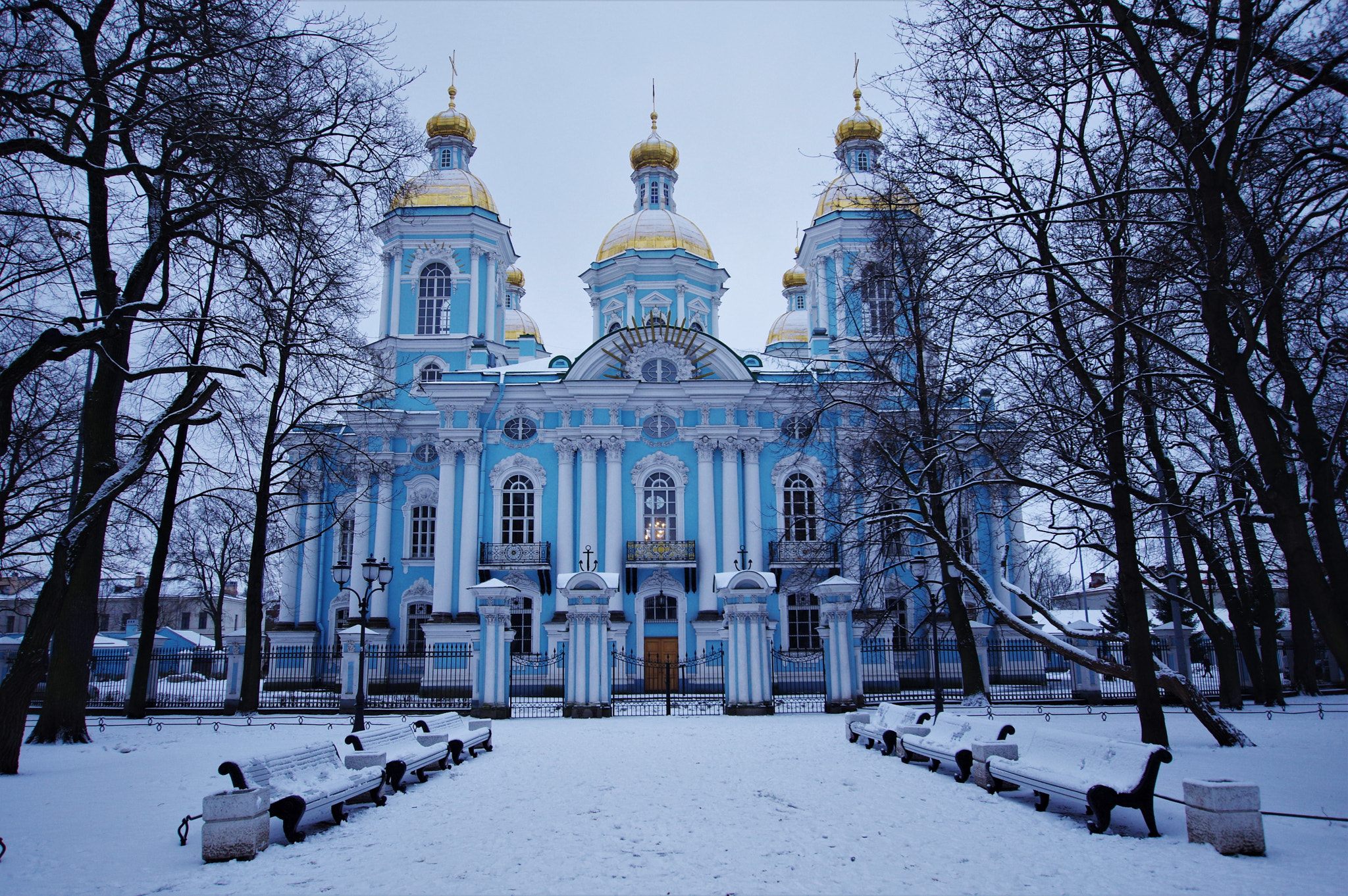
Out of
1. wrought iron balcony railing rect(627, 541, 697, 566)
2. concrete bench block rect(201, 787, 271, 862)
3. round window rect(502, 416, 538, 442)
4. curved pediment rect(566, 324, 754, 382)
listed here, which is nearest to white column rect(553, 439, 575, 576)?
round window rect(502, 416, 538, 442)

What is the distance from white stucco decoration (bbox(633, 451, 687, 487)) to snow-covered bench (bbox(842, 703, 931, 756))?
14.1m

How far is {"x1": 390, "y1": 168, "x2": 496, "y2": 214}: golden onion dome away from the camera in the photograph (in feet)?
96.2

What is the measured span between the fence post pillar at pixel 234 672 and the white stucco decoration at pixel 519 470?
8.86 m

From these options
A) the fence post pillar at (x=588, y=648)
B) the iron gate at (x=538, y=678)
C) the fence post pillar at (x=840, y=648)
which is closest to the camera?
the fence post pillar at (x=588, y=648)

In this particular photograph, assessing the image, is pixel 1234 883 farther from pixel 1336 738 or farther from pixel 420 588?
pixel 420 588

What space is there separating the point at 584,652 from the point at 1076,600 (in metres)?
56.5

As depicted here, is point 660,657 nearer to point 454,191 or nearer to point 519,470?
point 519,470

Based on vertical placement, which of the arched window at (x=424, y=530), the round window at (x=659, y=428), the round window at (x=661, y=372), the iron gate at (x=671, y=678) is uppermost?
the round window at (x=661, y=372)

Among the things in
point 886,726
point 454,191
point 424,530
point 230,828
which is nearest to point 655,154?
point 454,191

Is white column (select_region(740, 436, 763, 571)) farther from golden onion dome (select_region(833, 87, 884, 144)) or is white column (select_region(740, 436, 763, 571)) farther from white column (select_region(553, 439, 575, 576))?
golden onion dome (select_region(833, 87, 884, 144))

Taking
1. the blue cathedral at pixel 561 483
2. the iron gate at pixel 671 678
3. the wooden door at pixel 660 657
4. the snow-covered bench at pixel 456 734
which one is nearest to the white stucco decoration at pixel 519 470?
the blue cathedral at pixel 561 483

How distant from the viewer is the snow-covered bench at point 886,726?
11.1 metres

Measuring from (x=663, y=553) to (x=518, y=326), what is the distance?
73.0 feet

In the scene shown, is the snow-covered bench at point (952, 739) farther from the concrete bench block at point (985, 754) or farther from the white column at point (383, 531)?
the white column at point (383, 531)
